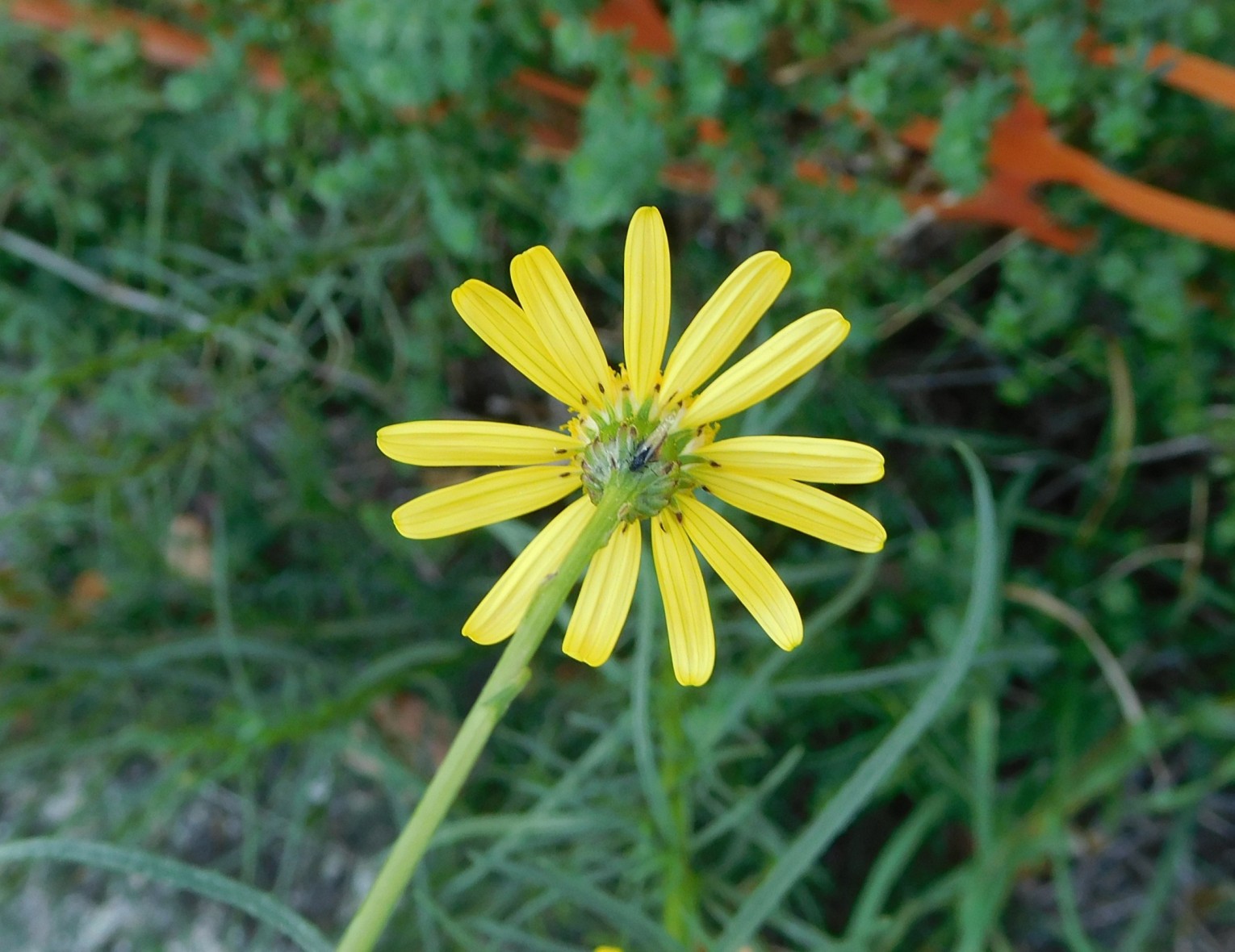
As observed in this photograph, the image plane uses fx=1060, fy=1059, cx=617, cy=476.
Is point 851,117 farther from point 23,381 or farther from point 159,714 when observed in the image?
point 159,714

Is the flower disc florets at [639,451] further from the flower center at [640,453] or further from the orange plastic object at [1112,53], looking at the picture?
the orange plastic object at [1112,53]

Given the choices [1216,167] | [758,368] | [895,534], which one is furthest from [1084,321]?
[758,368]

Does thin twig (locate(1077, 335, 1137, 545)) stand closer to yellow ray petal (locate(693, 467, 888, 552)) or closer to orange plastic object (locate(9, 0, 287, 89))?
yellow ray petal (locate(693, 467, 888, 552))

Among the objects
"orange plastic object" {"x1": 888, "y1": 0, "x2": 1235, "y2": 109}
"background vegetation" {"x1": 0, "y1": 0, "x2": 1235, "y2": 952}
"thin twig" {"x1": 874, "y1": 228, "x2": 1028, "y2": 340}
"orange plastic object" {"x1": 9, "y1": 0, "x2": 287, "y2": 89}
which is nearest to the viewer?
"orange plastic object" {"x1": 888, "y1": 0, "x2": 1235, "y2": 109}

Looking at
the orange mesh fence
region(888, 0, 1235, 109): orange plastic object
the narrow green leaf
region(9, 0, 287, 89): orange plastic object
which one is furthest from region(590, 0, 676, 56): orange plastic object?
the narrow green leaf

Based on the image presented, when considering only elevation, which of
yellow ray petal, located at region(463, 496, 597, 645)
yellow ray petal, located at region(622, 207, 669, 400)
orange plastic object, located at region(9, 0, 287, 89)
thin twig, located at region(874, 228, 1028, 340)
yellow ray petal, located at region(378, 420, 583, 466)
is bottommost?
yellow ray petal, located at region(463, 496, 597, 645)

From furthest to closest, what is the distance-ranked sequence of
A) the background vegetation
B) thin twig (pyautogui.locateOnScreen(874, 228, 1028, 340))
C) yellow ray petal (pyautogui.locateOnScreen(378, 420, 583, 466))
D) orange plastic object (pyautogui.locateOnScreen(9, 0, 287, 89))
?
orange plastic object (pyautogui.locateOnScreen(9, 0, 287, 89)), thin twig (pyautogui.locateOnScreen(874, 228, 1028, 340)), the background vegetation, yellow ray petal (pyautogui.locateOnScreen(378, 420, 583, 466))
